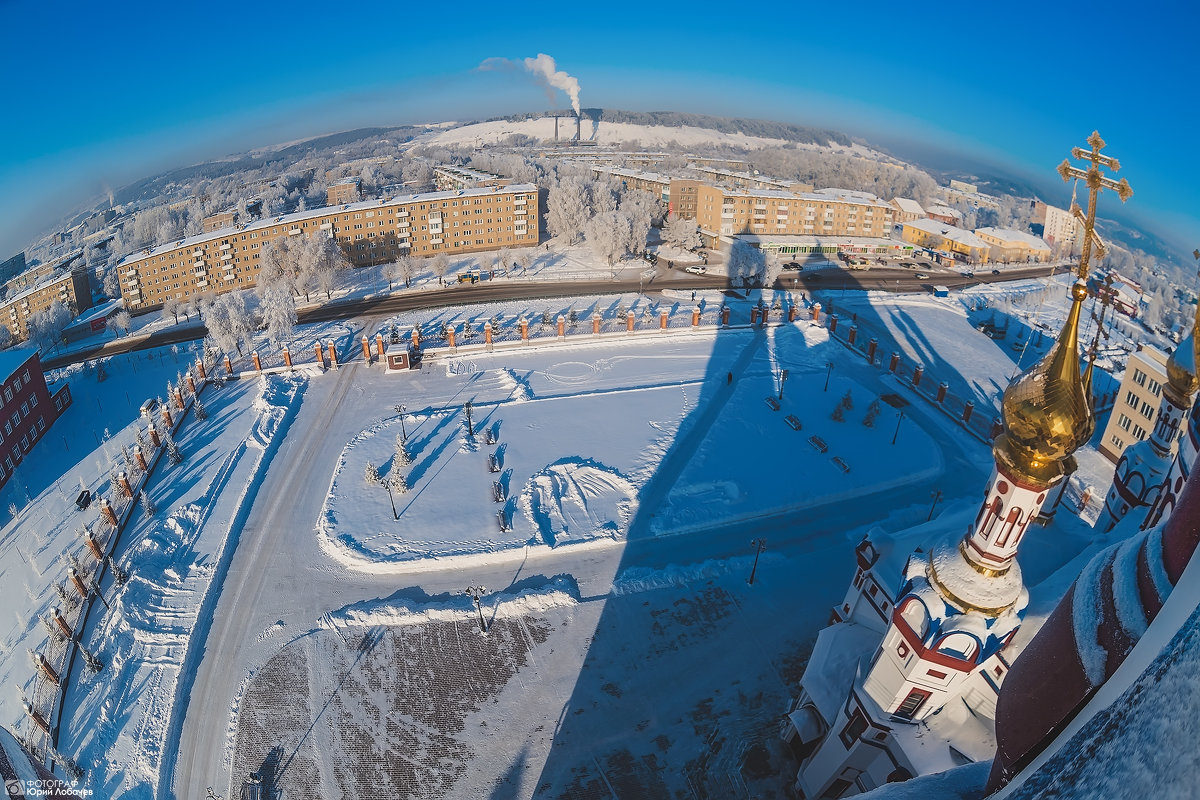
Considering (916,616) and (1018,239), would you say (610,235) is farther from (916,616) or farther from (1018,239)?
(1018,239)

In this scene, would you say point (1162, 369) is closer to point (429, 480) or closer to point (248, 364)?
point (429, 480)

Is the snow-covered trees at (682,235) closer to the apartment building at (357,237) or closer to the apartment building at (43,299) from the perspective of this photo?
the apartment building at (357,237)

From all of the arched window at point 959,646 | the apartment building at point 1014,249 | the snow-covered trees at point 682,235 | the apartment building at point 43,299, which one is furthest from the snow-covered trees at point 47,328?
the apartment building at point 1014,249

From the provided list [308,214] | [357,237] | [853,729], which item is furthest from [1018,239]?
[853,729]

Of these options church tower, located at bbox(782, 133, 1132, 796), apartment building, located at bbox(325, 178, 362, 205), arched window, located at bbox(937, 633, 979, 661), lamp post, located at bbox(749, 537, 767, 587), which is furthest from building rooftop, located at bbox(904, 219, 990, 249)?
arched window, located at bbox(937, 633, 979, 661)

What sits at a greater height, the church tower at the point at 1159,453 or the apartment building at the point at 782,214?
the church tower at the point at 1159,453

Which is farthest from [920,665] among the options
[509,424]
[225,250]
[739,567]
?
[225,250]

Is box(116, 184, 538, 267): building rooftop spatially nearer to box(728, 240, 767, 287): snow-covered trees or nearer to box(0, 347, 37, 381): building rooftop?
box(728, 240, 767, 287): snow-covered trees

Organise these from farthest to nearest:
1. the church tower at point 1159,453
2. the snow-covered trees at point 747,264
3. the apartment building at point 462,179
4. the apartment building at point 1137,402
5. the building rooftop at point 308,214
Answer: the apartment building at point 462,179, the building rooftop at point 308,214, the snow-covered trees at point 747,264, the apartment building at point 1137,402, the church tower at point 1159,453
